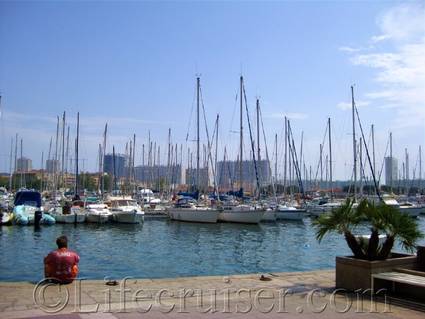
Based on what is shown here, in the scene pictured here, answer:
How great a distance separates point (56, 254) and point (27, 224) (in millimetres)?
39475

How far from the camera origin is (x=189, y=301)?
10258mm

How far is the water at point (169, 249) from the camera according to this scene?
80.7 feet

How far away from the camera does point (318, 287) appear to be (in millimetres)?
12203

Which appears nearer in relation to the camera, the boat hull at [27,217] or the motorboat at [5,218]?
the motorboat at [5,218]

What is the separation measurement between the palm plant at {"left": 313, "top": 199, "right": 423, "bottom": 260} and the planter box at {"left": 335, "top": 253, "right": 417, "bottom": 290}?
13.1 inches

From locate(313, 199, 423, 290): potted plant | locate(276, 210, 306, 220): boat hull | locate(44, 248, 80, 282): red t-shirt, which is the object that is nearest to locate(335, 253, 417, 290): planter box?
locate(313, 199, 423, 290): potted plant

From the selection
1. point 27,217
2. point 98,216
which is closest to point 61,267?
point 27,217

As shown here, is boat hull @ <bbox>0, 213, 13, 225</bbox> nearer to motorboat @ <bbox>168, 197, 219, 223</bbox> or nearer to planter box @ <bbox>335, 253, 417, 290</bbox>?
motorboat @ <bbox>168, 197, 219, 223</bbox>

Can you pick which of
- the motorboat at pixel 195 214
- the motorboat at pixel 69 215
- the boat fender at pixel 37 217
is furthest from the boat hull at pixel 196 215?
the boat fender at pixel 37 217

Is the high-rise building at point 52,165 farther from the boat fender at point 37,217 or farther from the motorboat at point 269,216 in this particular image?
the motorboat at point 269,216

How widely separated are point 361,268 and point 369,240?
3.46 feet

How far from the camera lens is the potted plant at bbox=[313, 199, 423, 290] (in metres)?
11.3

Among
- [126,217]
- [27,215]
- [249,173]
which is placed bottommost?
[126,217]

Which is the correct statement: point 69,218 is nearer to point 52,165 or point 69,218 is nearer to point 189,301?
point 52,165
